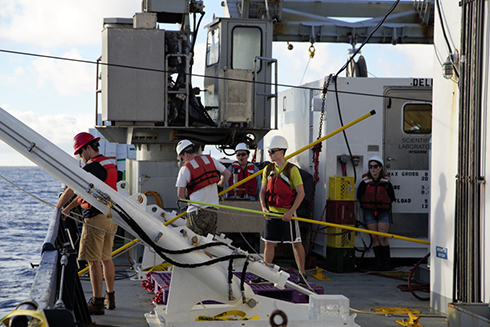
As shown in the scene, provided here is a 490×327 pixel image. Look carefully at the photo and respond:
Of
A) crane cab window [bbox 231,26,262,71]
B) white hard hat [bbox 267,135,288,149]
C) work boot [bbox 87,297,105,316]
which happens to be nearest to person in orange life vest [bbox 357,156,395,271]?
white hard hat [bbox 267,135,288,149]

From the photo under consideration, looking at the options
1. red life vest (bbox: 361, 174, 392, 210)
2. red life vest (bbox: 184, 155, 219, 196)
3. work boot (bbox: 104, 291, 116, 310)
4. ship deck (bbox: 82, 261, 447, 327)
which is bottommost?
ship deck (bbox: 82, 261, 447, 327)

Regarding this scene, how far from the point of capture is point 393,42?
13.2 meters

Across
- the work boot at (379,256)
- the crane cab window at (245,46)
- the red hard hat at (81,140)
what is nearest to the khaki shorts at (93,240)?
the red hard hat at (81,140)

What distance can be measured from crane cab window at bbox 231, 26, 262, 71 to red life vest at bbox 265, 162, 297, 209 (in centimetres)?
383

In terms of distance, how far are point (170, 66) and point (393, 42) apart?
19.4 ft

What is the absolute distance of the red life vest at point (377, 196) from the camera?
9305mm

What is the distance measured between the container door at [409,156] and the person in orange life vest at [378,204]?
453 millimetres

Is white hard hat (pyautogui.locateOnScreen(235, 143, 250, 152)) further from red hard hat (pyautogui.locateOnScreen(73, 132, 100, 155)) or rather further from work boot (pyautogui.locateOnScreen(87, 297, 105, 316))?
work boot (pyautogui.locateOnScreen(87, 297, 105, 316))

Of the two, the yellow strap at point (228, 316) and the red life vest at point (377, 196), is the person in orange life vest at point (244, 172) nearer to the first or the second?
the red life vest at point (377, 196)

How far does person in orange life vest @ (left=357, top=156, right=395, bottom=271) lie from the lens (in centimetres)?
932

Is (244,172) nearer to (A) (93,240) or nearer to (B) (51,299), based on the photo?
(A) (93,240)

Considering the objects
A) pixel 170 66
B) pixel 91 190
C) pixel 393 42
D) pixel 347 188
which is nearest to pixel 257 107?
pixel 170 66

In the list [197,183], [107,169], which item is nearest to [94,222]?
[107,169]

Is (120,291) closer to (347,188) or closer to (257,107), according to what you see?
(347,188)
